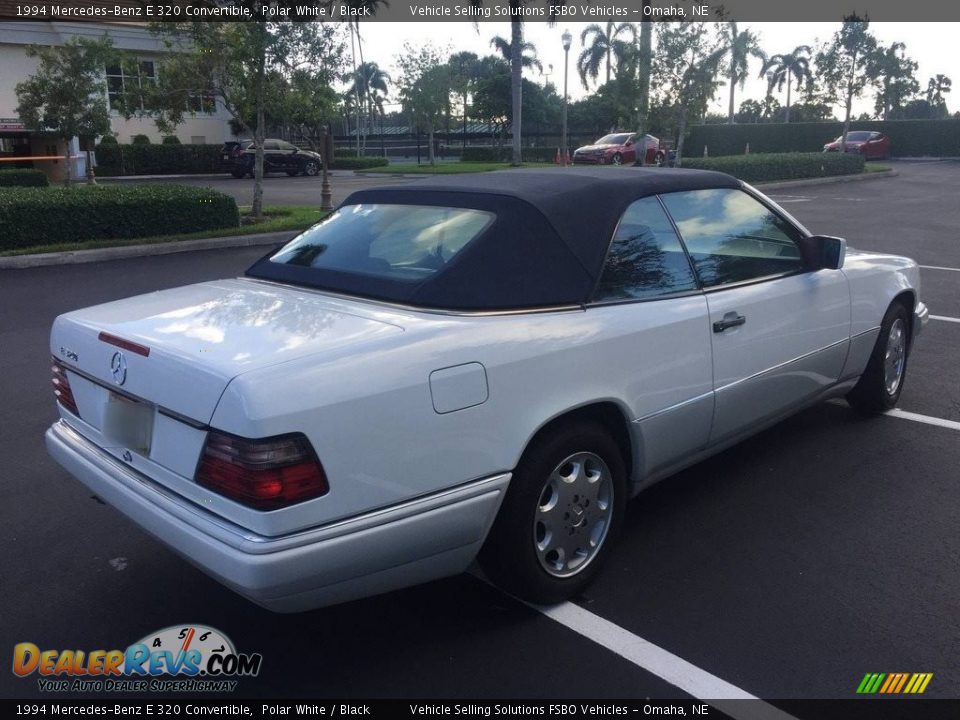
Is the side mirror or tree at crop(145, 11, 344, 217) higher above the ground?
tree at crop(145, 11, 344, 217)

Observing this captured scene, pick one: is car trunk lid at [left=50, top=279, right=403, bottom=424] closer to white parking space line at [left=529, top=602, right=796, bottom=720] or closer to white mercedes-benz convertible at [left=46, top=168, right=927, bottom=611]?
white mercedes-benz convertible at [left=46, top=168, right=927, bottom=611]

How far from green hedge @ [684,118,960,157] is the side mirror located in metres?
42.0

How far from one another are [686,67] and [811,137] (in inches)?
888

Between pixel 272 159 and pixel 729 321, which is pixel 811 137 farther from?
pixel 729 321

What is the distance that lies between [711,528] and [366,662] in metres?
1.79

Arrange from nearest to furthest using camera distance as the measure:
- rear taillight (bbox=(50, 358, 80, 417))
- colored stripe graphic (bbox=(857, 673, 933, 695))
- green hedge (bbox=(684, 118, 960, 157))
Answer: colored stripe graphic (bbox=(857, 673, 933, 695)) < rear taillight (bbox=(50, 358, 80, 417)) < green hedge (bbox=(684, 118, 960, 157))

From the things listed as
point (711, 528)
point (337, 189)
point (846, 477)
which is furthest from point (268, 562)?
point (337, 189)

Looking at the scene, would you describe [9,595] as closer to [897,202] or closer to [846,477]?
[846,477]

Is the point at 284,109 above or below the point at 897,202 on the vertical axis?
above

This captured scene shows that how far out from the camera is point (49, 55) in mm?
23969

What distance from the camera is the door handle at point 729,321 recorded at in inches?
152

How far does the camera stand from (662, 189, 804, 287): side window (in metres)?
4.03

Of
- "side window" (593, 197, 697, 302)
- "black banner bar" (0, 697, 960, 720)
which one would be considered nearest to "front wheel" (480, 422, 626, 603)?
"black banner bar" (0, 697, 960, 720)

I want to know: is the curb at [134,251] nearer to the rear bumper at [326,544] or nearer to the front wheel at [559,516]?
the front wheel at [559,516]
